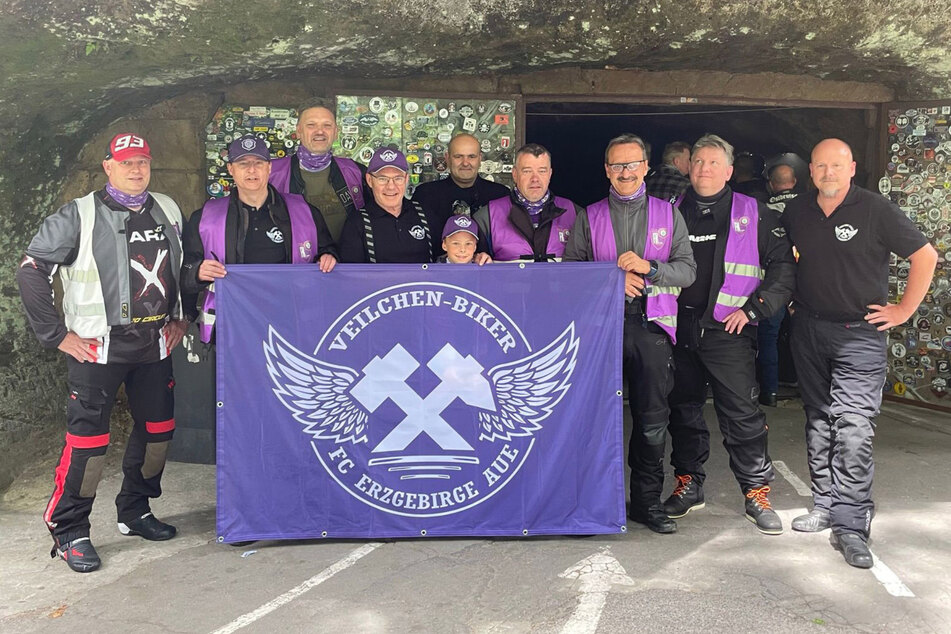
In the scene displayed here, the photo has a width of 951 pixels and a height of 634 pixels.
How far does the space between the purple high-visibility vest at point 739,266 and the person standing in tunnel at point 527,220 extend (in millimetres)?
766

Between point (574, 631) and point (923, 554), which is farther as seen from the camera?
point (923, 554)

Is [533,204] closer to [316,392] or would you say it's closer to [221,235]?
[316,392]

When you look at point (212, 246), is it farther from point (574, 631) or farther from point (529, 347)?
point (574, 631)

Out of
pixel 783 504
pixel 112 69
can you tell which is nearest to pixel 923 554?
pixel 783 504

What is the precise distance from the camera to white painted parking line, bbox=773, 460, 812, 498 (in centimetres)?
442

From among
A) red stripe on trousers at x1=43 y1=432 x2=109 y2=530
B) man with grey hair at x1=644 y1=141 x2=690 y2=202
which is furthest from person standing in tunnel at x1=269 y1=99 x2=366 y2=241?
man with grey hair at x1=644 y1=141 x2=690 y2=202

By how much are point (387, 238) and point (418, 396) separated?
29.9 inches

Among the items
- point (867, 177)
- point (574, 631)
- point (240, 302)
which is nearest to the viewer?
point (574, 631)

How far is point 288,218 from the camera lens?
3811mm

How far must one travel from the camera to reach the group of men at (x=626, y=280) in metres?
3.54

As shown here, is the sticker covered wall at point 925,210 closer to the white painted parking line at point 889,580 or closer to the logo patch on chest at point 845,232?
the logo patch on chest at point 845,232

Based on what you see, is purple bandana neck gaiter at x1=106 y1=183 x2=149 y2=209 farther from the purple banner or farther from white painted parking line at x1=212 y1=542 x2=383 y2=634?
white painted parking line at x1=212 y1=542 x2=383 y2=634

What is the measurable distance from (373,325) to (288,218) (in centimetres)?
68

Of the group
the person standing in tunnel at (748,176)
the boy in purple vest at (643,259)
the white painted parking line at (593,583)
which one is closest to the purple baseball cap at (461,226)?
the boy in purple vest at (643,259)
